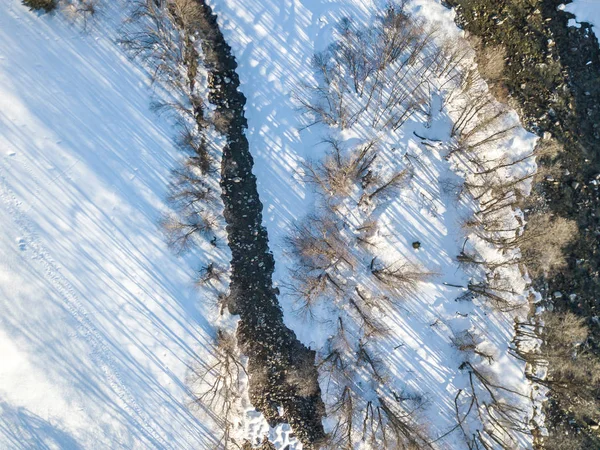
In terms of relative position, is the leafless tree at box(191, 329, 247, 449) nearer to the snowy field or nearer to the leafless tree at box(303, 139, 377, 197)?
the snowy field

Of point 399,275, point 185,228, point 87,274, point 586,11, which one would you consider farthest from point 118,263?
point 586,11

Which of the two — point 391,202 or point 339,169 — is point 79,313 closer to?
point 339,169

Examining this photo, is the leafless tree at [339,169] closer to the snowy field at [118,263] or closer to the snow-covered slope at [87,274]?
the snowy field at [118,263]

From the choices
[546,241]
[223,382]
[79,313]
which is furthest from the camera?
[79,313]

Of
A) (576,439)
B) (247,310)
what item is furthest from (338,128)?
(576,439)

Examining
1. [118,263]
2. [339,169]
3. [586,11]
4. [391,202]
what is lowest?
[118,263]

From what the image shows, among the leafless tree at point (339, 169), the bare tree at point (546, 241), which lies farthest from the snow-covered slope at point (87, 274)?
the bare tree at point (546, 241)
